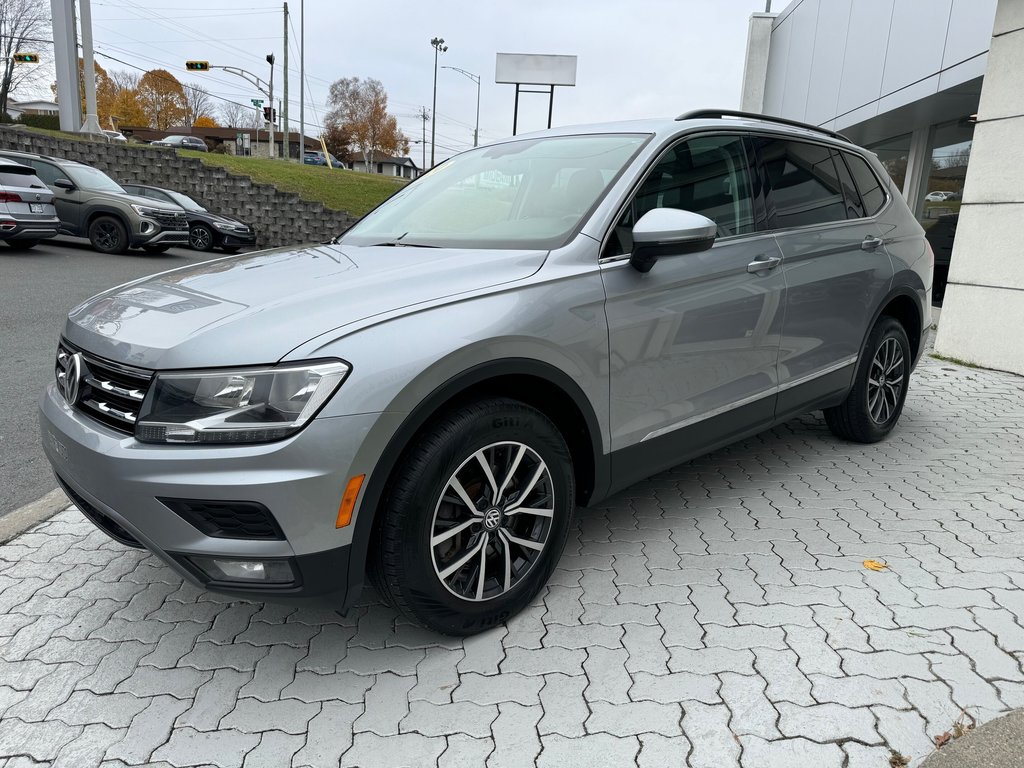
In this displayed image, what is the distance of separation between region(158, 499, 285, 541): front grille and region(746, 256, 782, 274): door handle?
7.57ft

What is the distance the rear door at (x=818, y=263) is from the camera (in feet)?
12.0

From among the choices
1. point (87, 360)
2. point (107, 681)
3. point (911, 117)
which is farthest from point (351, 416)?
point (911, 117)

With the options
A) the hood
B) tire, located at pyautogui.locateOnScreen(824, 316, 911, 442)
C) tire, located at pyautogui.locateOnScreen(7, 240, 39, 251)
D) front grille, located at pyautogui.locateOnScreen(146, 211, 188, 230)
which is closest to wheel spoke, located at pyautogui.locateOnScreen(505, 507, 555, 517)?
the hood

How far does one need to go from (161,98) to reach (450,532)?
76.7m

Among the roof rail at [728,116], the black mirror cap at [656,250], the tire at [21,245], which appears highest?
the roof rail at [728,116]

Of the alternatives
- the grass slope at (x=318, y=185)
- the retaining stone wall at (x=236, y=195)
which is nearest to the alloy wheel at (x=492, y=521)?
the retaining stone wall at (x=236, y=195)

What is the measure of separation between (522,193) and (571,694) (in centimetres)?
203

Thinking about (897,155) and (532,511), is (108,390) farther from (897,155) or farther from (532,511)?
(897,155)

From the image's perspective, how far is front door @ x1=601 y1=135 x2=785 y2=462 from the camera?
287 cm

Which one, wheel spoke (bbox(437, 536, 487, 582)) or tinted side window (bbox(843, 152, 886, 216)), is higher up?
tinted side window (bbox(843, 152, 886, 216))

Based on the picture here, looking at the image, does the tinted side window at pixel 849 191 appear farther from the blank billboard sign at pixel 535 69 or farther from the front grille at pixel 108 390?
the blank billboard sign at pixel 535 69

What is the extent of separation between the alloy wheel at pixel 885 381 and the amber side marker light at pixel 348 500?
3.37m

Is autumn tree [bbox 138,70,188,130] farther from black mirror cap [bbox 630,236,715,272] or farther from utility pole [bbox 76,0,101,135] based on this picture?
black mirror cap [bbox 630,236,715,272]

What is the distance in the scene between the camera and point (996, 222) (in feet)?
23.1
